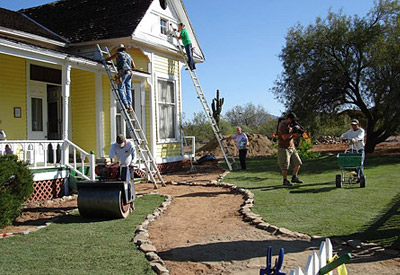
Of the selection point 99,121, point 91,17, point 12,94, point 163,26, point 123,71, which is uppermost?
point 91,17

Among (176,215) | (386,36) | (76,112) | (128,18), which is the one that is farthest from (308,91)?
(176,215)

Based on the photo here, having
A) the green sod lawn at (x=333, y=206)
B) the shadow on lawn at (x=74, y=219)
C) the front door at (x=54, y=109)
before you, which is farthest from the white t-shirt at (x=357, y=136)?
the front door at (x=54, y=109)

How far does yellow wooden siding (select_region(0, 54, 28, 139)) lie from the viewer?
12023 millimetres

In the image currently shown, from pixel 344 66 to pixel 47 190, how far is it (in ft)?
52.0

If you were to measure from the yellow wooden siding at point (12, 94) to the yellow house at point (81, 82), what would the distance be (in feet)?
0.10

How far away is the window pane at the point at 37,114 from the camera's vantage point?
13.1m

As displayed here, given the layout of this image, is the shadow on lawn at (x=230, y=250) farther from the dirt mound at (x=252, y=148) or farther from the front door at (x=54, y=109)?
the dirt mound at (x=252, y=148)

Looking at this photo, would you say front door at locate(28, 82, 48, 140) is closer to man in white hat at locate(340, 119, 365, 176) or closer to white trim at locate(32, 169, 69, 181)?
white trim at locate(32, 169, 69, 181)

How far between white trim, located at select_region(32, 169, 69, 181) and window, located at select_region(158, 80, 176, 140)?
18.0ft

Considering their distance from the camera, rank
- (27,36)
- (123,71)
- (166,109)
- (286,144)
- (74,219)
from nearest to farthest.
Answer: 1. (74,219)
2. (286,144)
3. (123,71)
4. (27,36)
5. (166,109)

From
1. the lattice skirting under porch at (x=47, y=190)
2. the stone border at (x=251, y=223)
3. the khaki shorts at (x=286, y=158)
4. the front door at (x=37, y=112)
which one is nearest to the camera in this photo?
the stone border at (x=251, y=223)

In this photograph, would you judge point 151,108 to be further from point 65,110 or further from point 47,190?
point 47,190

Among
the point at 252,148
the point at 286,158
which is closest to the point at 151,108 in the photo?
the point at 286,158

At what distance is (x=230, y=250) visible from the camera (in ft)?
18.0
